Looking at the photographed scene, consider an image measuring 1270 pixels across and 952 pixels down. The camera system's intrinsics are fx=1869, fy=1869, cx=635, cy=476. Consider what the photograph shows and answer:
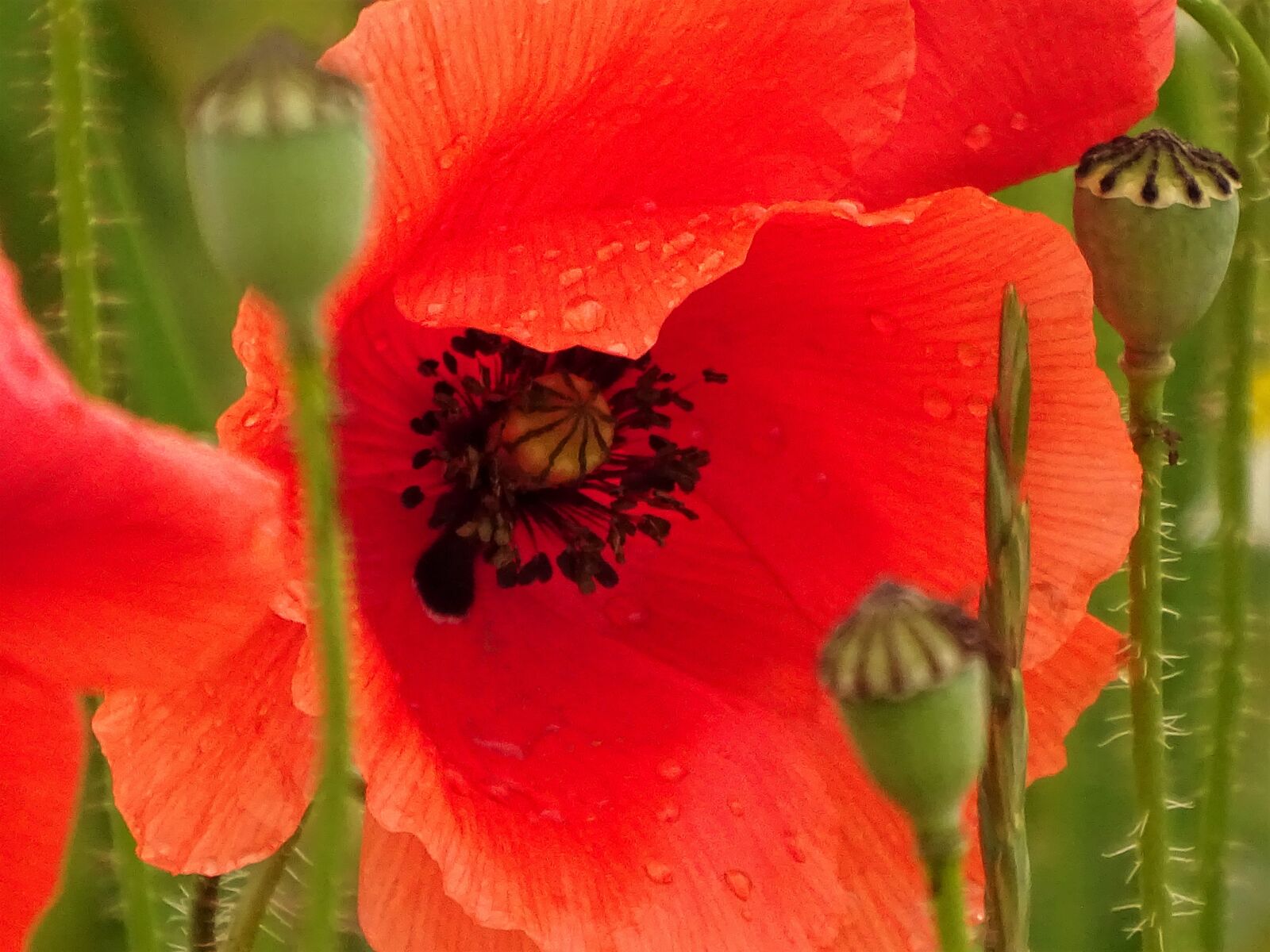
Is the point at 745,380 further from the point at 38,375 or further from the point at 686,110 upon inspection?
the point at 38,375

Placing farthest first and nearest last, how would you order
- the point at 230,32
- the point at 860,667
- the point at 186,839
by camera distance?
the point at 230,32
the point at 186,839
the point at 860,667

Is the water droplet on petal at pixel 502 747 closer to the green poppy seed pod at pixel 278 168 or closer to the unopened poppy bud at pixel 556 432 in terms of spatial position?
the unopened poppy bud at pixel 556 432

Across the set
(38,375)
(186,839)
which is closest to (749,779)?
(186,839)

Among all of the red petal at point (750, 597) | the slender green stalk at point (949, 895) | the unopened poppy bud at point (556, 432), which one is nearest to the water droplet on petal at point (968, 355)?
the red petal at point (750, 597)

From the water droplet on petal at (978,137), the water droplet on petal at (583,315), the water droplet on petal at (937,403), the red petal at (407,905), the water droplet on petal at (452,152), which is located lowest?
the red petal at (407,905)

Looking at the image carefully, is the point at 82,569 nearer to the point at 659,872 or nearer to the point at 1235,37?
the point at 659,872

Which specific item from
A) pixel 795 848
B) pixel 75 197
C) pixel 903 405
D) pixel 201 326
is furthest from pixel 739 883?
pixel 201 326

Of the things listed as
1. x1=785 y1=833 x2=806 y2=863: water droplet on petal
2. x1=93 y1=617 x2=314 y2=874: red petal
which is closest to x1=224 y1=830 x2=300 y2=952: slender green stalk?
x1=93 y1=617 x2=314 y2=874: red petal
